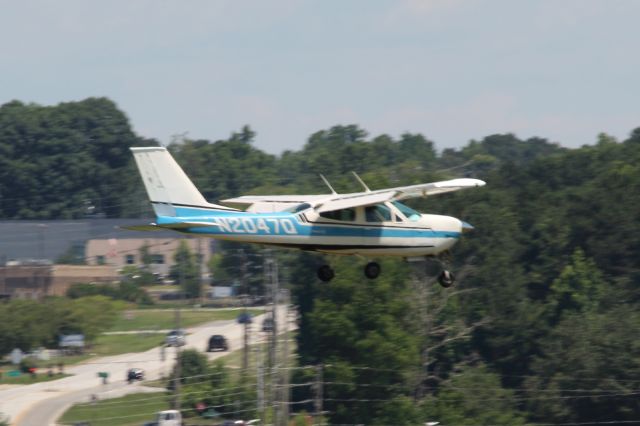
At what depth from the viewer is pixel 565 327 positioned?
279ft

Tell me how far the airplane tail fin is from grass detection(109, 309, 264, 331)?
203 feet

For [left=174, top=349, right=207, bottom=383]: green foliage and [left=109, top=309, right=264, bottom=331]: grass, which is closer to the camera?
[left=174, top=349, right=207, bottom=383]: green foliage

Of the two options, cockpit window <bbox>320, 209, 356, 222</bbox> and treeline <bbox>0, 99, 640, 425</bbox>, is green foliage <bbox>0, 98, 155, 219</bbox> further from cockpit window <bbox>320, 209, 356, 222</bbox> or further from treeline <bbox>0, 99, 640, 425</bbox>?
cockpit window <bbox>320, 209, 356, 222</bbox>

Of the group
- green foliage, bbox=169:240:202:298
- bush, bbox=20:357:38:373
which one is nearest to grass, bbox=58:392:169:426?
bush, bbox=20:357:38:373

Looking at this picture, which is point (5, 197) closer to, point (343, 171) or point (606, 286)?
point (343, 171)

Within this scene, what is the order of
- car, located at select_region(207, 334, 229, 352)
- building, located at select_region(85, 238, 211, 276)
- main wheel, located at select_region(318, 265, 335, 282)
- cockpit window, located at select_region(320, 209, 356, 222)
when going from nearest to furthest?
cockpit window, located at select_region(320, 209, 356, 222)
main wheel, located at select_region(318, 265, 335, 282)
car, located at select_region(207, 334, 229, 352)
building, located at select_region(85, 238, 211, 276)

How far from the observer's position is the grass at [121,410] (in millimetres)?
69688

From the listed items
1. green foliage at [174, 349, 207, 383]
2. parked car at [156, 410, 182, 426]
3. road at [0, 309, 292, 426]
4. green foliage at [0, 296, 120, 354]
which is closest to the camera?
parked car at [156, 410, 182, 426]

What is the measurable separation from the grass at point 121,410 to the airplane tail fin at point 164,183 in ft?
110

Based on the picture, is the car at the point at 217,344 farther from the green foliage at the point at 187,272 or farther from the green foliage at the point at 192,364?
the green foliage at the point at 187,272

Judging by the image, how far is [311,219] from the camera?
38375 millimetres

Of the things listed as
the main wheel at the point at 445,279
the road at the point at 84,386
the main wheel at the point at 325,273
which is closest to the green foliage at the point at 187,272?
the road at the point at 84,386

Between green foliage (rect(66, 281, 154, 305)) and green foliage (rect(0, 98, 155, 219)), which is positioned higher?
green foliage (rect(0, 98, 155, 219))

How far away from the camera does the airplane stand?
37281 millimetres
